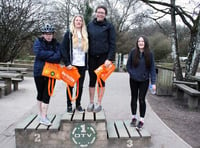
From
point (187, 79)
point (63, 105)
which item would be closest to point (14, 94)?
point (63, 105)

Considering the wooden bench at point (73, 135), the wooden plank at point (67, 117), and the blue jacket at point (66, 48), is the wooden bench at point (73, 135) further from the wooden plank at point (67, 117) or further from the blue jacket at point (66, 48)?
the blue jacket at point (66, 48)

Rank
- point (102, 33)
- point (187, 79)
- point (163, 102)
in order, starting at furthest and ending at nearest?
1. point (187, 79)
2. point (163, 102)
3. point (102, 33)

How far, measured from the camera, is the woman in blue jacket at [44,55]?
12.2ft

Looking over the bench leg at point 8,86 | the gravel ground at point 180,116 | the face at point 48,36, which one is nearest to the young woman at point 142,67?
the gravel ground at point 180,116

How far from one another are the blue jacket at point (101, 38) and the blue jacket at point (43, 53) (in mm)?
619

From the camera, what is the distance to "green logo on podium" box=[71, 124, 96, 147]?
383cm

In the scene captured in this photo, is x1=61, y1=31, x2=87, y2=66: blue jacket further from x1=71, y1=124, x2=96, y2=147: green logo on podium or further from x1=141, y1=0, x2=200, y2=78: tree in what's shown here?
x1=141, y1=0, x2=200, y2=78: tree

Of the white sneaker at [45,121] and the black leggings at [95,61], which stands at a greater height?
the black leggings at [95,61]

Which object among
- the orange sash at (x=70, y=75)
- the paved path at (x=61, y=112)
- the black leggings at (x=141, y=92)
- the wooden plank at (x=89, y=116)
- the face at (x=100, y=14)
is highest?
the face at (x=100, y=14)

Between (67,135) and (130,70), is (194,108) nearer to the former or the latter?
(130,70)

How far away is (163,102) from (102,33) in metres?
5.06

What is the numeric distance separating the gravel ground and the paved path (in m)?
0.32

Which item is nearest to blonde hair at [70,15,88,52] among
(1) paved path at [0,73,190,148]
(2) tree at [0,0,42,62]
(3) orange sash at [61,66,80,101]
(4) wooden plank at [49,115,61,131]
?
(3) orange sash at [61,66,80,101]

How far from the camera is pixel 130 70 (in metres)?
4.29
